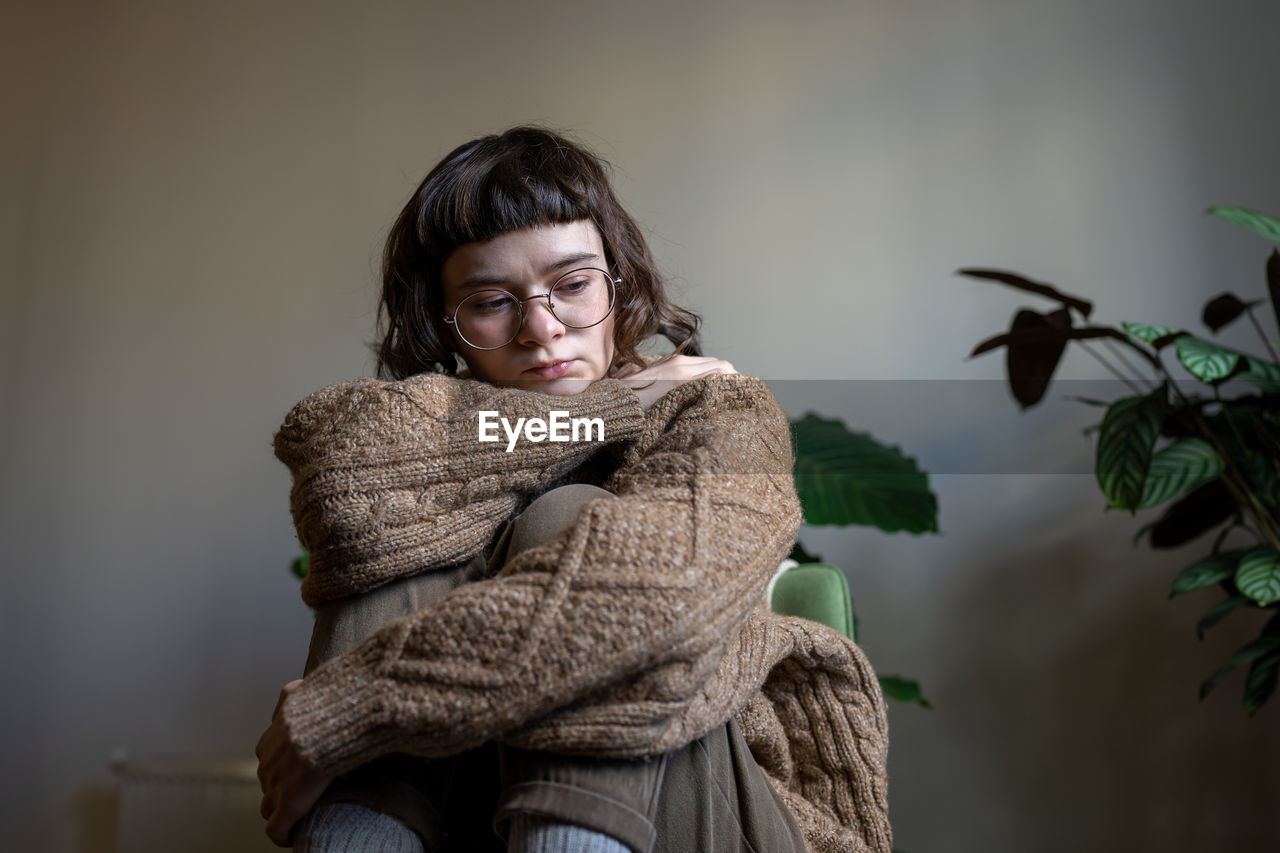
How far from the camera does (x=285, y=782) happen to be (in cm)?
60

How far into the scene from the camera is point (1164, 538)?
1.44 metres

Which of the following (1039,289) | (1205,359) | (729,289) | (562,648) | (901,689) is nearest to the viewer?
(562,648)

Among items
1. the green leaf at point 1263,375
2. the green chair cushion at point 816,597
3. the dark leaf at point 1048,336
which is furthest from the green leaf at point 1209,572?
the green chair cushion at point 816,597

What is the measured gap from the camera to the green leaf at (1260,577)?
120 cm

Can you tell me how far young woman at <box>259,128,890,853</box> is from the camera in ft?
1.79

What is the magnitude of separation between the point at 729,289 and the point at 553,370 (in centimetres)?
110

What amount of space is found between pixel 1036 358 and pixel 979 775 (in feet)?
2.77

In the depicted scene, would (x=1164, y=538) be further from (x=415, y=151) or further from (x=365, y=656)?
(x=415, y=151)

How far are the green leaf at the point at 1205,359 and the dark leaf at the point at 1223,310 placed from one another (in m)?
0.16

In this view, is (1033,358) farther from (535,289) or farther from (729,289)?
(535,289)

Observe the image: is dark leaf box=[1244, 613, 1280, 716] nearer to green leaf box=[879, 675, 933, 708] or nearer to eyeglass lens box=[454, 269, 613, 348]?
green leaf box=[879, 675, 933, 708]

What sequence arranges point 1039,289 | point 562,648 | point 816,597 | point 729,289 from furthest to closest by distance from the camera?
point 729,289 → point 1039,289 → point 816,597 → point 562,648

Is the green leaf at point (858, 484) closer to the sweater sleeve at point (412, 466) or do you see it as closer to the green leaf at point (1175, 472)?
the green leaf at point (1175, 472)

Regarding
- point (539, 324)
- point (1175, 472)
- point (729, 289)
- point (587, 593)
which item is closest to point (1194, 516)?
point (1175, 472)
